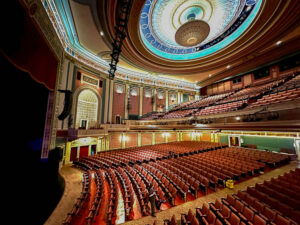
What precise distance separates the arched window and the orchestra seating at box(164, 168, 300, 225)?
29.4 feet

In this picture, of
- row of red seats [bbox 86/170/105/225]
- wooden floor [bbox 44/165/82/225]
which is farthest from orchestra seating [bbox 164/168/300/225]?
wooden floor [bbox 44/165/82/225]

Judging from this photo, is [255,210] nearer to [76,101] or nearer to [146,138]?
[76,101]

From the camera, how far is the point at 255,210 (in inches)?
120

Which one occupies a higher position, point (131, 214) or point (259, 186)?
point (259, 186)

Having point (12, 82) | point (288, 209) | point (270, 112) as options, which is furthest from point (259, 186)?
point (12, 82)

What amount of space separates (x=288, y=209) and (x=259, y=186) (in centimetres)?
114

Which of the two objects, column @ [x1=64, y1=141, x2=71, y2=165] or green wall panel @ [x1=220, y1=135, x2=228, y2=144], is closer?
column @ [x1=64, y1=141, x2=71, y2=165]

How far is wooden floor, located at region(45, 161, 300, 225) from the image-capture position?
3430 millimetres

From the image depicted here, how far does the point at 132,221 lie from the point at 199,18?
10954 millimetres

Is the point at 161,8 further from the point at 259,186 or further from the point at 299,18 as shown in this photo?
the point at 259,186

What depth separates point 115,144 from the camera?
11336 mm

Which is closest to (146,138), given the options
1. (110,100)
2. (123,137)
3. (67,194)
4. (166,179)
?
(123,137)

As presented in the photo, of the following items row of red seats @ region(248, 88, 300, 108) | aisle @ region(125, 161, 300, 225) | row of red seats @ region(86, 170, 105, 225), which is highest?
row of red seats @ region(248, 88, 300, 108)

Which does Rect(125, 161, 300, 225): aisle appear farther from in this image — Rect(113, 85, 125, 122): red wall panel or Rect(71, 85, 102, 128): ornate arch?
Rect(113, 85, 125, 122): red wall panel
